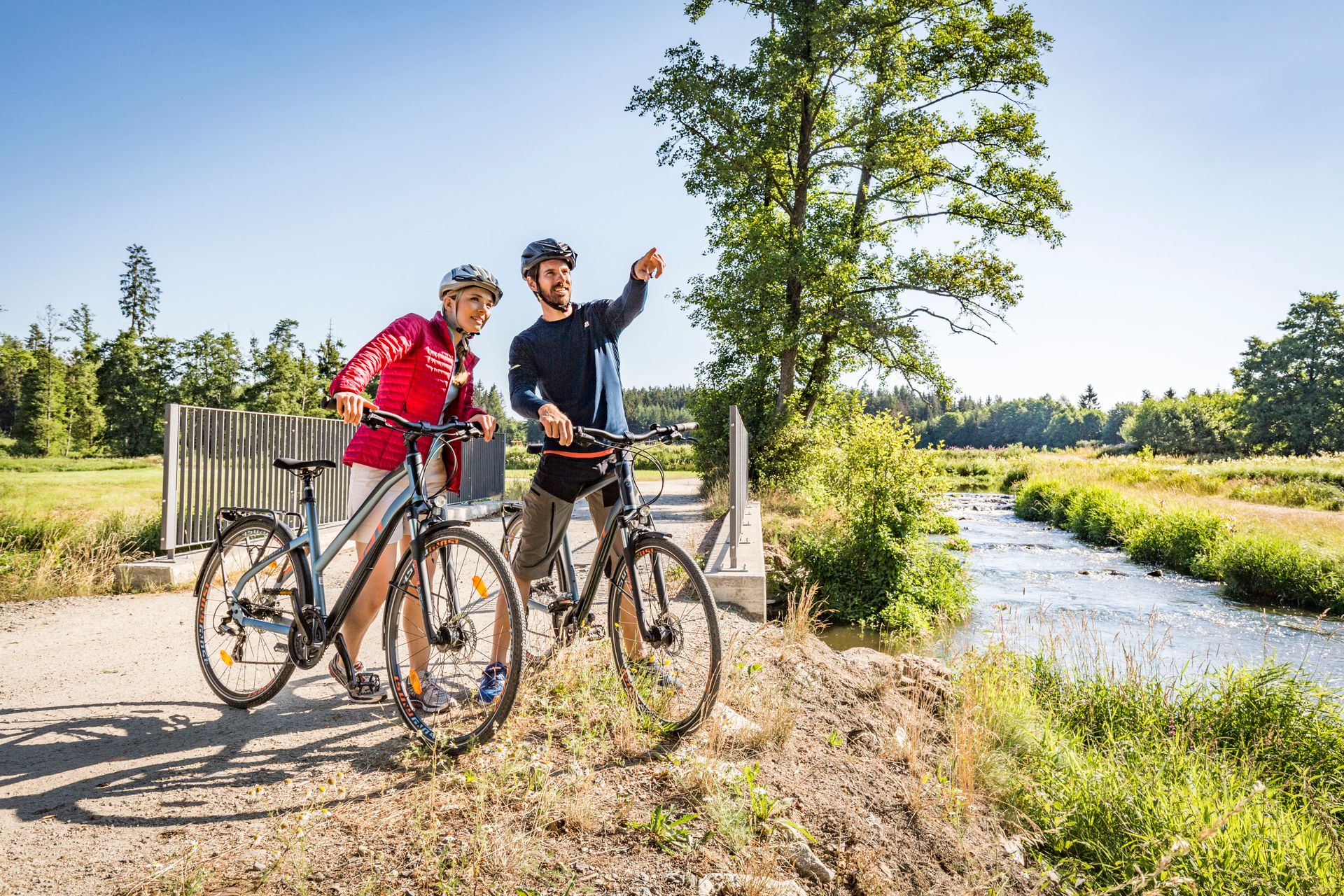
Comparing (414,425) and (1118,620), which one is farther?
(1118,620)

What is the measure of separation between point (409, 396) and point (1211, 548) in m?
15.6

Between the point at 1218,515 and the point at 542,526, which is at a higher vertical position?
the point at 542,526

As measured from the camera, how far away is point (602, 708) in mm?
3395

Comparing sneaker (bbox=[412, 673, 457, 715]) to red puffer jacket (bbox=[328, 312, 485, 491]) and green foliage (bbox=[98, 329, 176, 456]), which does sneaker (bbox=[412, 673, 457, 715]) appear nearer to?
red puffer jacket (bbox=[328, 312, 485, 491])

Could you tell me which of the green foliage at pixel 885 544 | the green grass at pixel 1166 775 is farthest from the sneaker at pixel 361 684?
the green foliage at pixel 885 544

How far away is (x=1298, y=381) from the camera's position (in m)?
55.7

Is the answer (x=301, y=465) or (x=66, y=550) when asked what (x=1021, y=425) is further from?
(x=301, y=465)

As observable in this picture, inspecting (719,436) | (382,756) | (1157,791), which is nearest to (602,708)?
(382,756)

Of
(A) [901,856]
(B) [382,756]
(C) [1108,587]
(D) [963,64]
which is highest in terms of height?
(D) [963,64]

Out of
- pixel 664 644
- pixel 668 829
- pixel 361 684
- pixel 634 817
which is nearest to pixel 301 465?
pixel 361 684

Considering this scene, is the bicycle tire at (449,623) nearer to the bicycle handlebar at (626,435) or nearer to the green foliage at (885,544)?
the bicycle handlebar at (626,435)

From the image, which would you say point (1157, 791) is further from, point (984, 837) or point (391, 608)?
point (391, 608)

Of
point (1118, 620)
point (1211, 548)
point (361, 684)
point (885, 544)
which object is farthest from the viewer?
point (1211, 548)

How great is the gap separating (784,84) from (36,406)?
2109 inches
